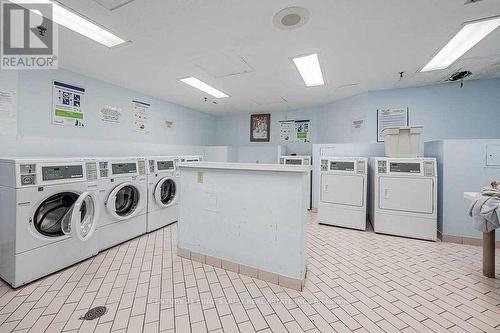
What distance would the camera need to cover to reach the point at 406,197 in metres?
2.98

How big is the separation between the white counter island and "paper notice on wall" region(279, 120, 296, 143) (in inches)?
151

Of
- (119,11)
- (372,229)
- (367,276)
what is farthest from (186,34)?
(372,229)

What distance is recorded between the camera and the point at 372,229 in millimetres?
3348

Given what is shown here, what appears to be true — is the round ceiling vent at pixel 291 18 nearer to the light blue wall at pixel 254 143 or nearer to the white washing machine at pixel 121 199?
the white washing machine at pixel 121 199

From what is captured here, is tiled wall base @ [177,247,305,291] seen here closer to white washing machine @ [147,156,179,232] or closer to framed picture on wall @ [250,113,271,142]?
white washing machine @ [147,156,179,232]

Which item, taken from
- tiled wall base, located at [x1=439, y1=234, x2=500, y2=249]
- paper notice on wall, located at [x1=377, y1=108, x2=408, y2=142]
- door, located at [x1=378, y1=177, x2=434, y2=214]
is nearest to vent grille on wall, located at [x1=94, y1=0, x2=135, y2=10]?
door, located at [x1=378, y1=177, x2=434, y2=214]

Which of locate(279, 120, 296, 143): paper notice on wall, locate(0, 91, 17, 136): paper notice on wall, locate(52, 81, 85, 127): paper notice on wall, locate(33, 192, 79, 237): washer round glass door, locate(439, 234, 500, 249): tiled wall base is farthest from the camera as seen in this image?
locate(279, 120, 296, 143): paper notice on wall

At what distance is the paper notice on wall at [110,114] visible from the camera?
3.47 meters

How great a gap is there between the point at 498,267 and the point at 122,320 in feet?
12.1

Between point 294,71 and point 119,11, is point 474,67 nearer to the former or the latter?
point 294,71

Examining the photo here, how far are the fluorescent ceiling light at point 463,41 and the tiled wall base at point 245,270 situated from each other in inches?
117

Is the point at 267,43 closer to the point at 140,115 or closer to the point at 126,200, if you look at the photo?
the point at 126,200

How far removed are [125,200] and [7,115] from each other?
1.65 m

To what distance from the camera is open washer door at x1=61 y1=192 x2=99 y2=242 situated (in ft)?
6.47
